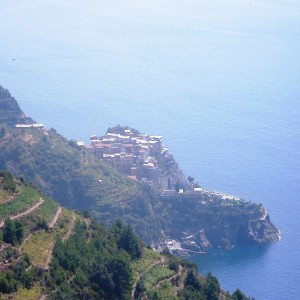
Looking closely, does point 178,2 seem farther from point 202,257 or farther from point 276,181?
point 202,257

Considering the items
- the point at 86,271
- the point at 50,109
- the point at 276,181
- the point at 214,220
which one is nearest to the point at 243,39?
the point at 50,109

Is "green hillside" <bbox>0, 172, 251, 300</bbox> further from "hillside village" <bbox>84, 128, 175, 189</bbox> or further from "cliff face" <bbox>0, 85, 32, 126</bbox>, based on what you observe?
"cliff face" <bbox>0, 85, 32, 126</bbox>

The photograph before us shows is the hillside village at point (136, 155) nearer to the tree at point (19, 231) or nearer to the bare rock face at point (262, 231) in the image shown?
the bare rock face at point (262, 231)

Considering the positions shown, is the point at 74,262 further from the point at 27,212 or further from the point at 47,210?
the point at 47,210

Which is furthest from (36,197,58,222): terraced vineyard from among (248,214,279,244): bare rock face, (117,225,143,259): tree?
(248,214,279,244): bare rock face

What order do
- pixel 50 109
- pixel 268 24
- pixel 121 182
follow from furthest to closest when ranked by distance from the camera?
pixel 268 24 → pixel 50 109 → pixel 121 182

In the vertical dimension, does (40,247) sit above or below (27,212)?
below

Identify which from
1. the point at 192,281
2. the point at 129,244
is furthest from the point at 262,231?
the point at 129,244
